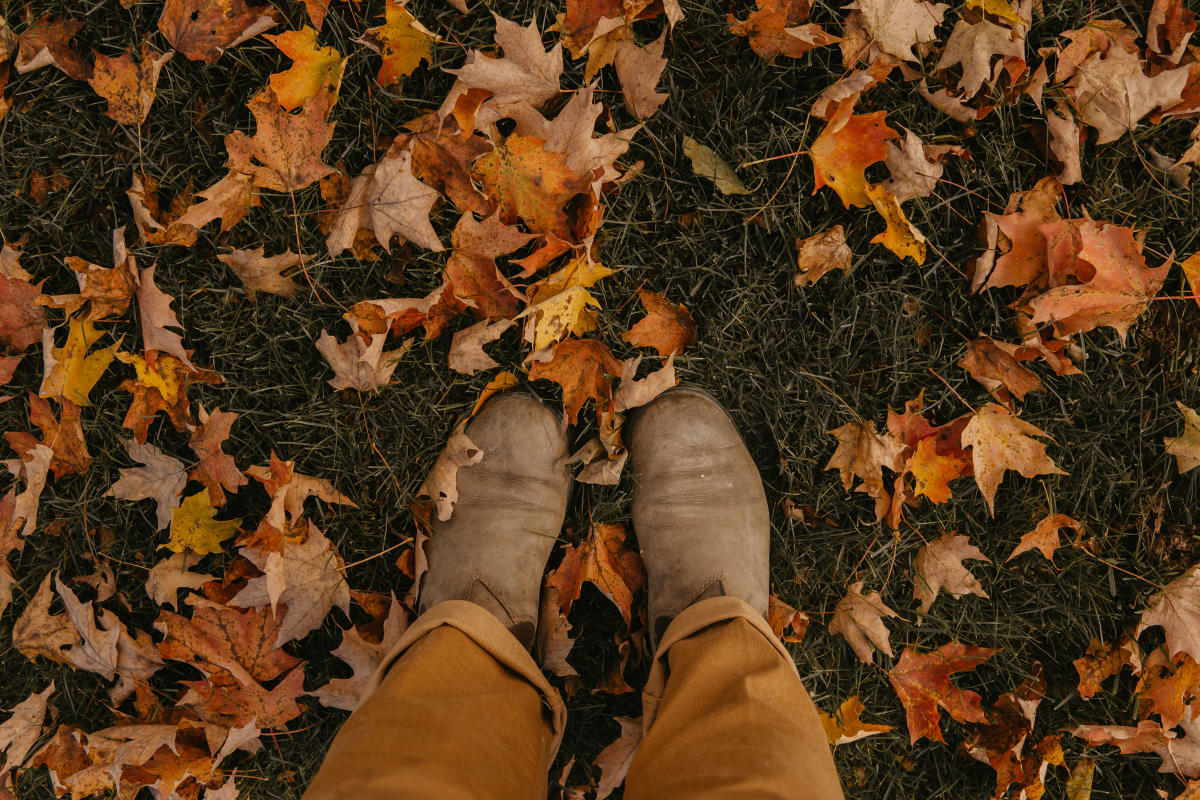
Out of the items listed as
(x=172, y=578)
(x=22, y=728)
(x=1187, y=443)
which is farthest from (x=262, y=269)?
(x=1187, y=443)

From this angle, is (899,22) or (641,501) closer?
(899,22)

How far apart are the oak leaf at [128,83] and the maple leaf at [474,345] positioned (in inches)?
38.8

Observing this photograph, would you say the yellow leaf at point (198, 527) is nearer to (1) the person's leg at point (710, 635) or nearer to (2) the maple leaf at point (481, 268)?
(2) the maple leaf at point (481, 268)

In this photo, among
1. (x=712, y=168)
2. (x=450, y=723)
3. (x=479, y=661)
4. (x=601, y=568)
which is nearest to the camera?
(x=450, y=723)

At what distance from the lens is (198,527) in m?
1.83

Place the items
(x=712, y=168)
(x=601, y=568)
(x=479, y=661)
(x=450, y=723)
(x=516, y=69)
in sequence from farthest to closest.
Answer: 1. (x=601, y=568)
2. (x=712, y=168)
3. (x=516, y=69)
4. (x=479, y=661)
5. (x=450, y=723)

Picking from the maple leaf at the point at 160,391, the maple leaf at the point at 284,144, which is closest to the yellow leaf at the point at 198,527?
the maple leaf at the point at 160,391

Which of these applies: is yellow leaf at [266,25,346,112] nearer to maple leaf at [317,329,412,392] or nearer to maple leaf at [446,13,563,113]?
maple leaf at [446,13,563,113]

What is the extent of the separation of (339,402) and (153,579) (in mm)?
665

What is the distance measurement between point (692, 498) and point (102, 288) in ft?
5.29

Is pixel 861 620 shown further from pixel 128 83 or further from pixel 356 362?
pixel 128 83

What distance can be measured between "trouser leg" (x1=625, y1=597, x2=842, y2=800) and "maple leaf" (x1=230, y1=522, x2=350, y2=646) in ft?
2.81

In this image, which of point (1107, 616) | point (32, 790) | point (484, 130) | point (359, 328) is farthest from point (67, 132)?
point (1107, 616)

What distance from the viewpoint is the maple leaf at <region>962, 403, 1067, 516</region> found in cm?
177
